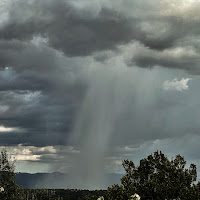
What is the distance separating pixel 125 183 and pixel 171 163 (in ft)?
25.9

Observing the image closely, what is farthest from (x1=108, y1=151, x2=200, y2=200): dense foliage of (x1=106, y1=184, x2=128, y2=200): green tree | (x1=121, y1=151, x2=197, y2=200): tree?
(x1=106, y1=184, x2=128, y2=200): green tree

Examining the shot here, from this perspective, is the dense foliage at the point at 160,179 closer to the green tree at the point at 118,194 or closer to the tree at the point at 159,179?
the tree at the point at 159,179

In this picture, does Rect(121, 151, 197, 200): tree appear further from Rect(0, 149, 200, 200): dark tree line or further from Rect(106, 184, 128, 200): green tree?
Rect(106, 184, 128, 200): green tree

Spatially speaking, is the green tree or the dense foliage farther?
the dense foliage

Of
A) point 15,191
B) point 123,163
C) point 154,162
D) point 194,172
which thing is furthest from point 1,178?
point 194,172

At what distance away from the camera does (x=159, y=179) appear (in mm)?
50375

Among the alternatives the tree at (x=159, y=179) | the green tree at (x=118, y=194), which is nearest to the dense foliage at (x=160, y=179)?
the tree at (x=159, y=179)

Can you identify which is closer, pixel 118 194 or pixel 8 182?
pixel 118 194

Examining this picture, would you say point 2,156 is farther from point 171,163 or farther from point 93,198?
point 93,198

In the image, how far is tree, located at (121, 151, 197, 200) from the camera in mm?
48344

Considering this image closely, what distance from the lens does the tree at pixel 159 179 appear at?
48.3 m

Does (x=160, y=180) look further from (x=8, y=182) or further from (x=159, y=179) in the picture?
(x=8, y=182)

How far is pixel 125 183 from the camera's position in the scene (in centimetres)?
5228

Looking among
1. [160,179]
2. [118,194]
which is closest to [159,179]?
[160,179]
